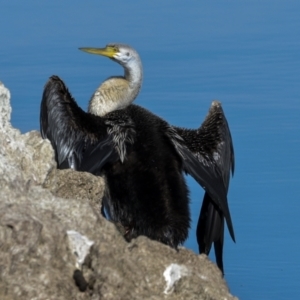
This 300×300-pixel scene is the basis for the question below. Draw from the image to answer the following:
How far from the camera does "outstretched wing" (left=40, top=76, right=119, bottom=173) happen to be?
19.2 ft

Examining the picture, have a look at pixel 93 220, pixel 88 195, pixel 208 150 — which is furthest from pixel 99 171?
pixel 93 220

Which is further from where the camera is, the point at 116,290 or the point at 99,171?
the point at 99,171

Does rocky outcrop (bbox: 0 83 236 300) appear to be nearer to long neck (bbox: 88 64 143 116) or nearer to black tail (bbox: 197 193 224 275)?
black tail (bbox: 197 193 224 275)

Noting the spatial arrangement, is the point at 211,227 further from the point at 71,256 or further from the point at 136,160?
the point at 71,256

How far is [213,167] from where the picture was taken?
6.37 m

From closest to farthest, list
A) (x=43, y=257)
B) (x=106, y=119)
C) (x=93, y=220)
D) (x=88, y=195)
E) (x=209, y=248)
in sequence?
1. (x=43, y=257)
2. (x=93, y=220)
3. (x=88, y=195)
4. (x=106, y=119)
5. (x=209, y=248)

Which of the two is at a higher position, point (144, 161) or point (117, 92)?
point (117, 92)

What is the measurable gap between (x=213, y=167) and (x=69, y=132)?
3.09 ft

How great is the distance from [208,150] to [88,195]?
6.44ft

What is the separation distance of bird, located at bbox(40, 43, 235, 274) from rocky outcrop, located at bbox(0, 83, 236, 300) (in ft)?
5.00

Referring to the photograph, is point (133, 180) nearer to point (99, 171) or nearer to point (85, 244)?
point (99, 171)

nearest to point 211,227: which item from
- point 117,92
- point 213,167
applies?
point 213,167

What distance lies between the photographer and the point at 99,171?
5.87 m

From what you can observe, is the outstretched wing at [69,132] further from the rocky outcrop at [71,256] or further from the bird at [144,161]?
the rocky outcrop at [71,256]
